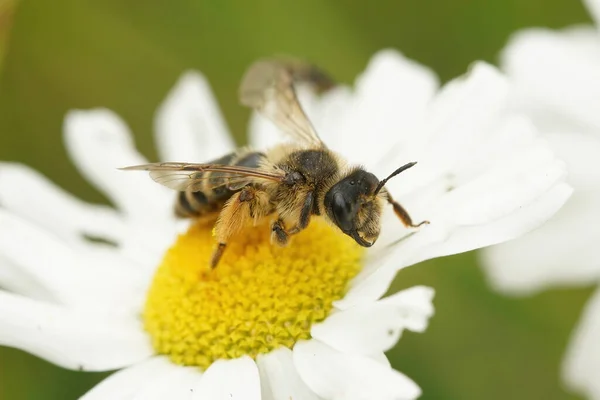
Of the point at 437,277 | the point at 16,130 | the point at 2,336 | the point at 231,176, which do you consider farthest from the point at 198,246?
the point at 16,130

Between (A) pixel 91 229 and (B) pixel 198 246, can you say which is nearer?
(B) pixel 198 246

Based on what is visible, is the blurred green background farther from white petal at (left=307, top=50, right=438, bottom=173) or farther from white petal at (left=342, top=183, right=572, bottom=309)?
white petal at (left=342, top=183, right=572, bottom=309)

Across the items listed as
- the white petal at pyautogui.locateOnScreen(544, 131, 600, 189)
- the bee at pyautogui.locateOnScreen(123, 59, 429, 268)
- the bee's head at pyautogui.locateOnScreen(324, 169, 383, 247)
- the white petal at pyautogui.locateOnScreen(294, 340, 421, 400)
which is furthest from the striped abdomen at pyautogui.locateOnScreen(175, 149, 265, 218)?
the white petal at pyautogui.locateOnScreen(544, 131, 600, 189)

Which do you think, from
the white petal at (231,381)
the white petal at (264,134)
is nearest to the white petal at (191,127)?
the white petal at (264,134)

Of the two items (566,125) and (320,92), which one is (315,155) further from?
(566,125)

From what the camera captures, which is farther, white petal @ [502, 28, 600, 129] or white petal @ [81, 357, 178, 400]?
white petal @ [502, 28, 600, 129]

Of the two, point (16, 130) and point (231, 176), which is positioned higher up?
point (231, 176)
